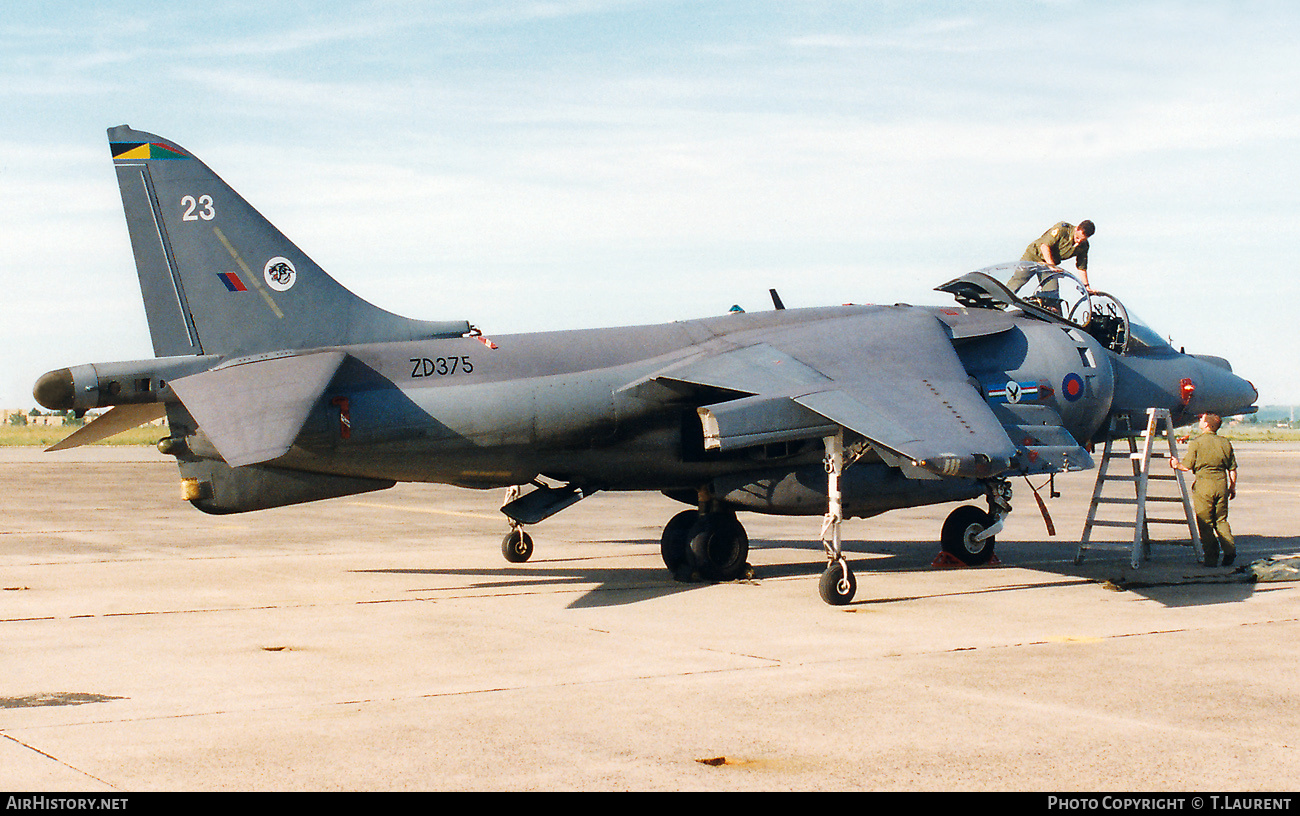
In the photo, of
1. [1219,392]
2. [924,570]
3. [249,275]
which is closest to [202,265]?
[249,275]

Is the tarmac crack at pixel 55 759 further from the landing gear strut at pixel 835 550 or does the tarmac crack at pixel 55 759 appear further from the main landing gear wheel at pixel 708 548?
the main landing gear wheel at pixel 708 548

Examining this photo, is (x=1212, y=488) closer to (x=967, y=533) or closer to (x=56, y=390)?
(x=967, y=533)

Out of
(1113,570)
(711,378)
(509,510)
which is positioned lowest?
(1113,570)

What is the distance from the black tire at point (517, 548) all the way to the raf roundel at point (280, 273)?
4.72 metres

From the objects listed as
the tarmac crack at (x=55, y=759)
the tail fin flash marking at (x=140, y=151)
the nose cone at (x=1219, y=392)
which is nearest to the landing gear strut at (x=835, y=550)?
the nose cone at (x=1219, y=392)

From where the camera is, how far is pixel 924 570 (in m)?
15.4

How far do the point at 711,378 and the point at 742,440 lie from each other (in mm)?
1033

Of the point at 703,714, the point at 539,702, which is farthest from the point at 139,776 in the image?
the point at 703,714

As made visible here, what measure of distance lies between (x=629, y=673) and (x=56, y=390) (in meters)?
6.79

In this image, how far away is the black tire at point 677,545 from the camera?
47.2ft

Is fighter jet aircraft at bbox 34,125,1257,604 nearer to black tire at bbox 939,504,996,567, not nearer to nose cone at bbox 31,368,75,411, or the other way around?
nose cone at bbox 31,368,75,411

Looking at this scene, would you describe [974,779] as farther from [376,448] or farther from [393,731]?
[376,448]

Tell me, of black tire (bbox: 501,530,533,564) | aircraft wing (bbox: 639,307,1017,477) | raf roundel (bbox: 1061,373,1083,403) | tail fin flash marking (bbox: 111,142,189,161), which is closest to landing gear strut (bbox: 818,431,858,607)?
aircraft wing (bbox: 639,307,1017,477)

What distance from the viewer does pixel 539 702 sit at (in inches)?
315
